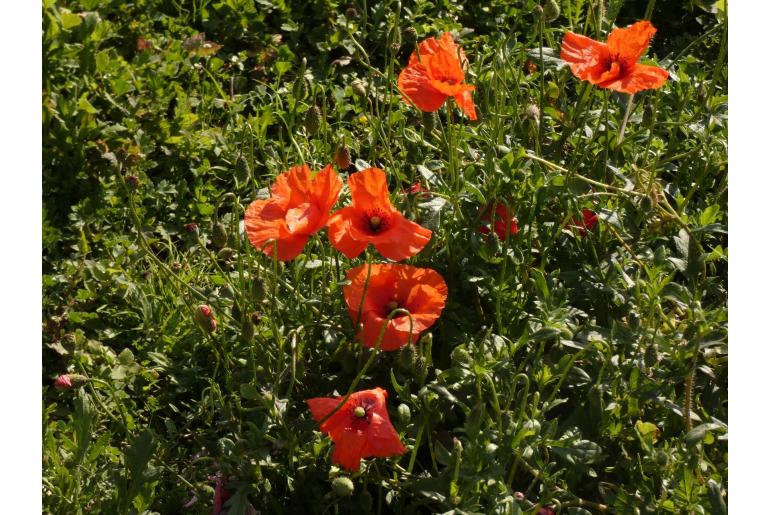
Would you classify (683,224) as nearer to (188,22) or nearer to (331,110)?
(331,110)

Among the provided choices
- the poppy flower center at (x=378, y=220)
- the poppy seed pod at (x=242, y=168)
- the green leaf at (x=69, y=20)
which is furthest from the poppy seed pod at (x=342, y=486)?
the green leaf at (x=69, y=20)

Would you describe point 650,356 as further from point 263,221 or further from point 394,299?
point 263,221

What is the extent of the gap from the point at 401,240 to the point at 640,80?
61 centimetres

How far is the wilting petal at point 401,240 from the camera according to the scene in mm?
1866

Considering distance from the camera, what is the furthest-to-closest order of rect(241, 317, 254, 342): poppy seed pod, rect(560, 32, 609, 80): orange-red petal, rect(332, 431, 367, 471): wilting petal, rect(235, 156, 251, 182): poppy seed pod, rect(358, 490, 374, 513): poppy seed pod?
rect(235, 156, 251, 182): poppy seed pod
rect(560, 32, 609, 80): orange-red petal
rect(241, 317, 254, 342): poppy seed pod
rect(358, 490, 374, 513): poppy seed pod
rect(332, 431, 367, 471): wilting petal

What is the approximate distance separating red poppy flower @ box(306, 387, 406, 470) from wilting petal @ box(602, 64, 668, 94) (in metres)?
0.79

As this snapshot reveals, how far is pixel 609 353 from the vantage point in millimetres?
1892

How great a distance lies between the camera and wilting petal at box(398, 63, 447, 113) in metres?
2.11

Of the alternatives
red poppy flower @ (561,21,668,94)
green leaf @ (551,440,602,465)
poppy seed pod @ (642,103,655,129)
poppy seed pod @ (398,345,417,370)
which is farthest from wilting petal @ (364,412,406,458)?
poppy seed pod @ (642,103,655,129)

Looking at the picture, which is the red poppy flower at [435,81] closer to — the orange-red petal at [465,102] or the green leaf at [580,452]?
the orange-red petal at [465,102]

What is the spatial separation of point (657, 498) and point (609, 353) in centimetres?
27

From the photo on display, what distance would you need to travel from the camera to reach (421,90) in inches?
83.4

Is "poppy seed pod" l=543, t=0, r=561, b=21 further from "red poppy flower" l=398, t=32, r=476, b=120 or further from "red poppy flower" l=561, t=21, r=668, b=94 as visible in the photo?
"red poppy flower" l=398, t=32, r=476, b=120

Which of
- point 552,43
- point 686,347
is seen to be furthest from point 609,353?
point 552,43
